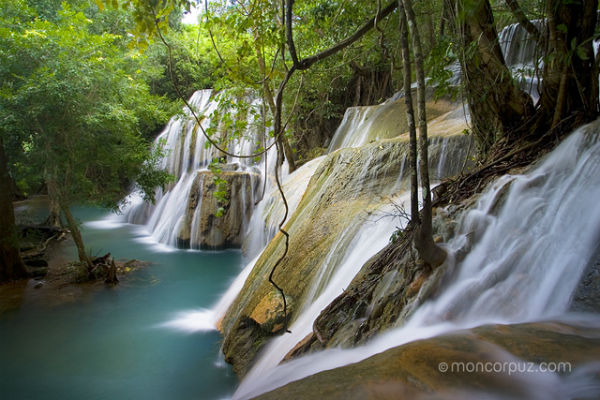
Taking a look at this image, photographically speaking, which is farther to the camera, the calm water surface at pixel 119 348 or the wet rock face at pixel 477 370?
the calm water surface at pixel 119 348

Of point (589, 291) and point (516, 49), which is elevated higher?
point (516, 49)

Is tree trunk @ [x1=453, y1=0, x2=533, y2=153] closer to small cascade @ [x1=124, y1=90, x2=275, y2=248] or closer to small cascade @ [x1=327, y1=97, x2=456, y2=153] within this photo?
small cascade @ [x1=327, y1=97, x2=456, y2=153]

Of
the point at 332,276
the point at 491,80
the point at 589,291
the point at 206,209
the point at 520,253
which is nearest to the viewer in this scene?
the point at 589,291

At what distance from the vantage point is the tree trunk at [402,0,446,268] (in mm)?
2306

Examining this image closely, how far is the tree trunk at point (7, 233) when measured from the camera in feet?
23.5

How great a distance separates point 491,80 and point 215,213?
8.81 meters

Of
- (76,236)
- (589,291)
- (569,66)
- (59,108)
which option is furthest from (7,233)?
(569,66)

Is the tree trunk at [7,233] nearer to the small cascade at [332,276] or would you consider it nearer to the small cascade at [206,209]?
the small cascade at [206,209]

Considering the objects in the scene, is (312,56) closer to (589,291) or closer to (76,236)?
(589,291)

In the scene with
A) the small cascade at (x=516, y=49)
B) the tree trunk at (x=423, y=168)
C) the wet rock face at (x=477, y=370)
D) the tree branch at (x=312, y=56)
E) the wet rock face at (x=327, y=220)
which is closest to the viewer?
the wet rock face at (x=477, y=370)

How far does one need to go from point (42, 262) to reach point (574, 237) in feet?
33.2

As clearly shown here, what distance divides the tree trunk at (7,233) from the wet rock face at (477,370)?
7.70m

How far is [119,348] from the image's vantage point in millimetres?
5594

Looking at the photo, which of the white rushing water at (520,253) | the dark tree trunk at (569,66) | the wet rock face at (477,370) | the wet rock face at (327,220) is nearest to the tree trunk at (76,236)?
the wet rock face at (327,220)
